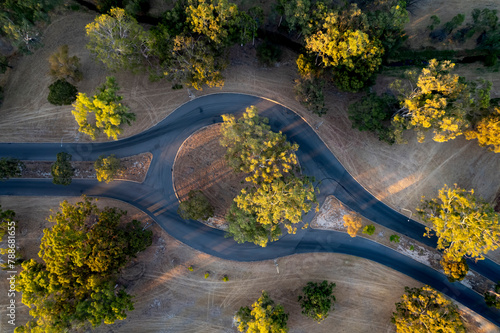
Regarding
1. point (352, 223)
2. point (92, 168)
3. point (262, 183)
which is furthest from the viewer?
point (92, 168)

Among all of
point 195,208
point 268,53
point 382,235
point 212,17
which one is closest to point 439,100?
point 382,235

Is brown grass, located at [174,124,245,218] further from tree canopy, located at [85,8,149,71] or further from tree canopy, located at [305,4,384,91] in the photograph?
tree canopy, located at [305,4,384,91]

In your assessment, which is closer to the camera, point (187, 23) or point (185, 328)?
point (187, 23)

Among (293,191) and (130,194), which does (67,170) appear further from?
(293,191)

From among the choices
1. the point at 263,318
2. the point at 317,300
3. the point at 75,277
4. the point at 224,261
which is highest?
the point at 224,261

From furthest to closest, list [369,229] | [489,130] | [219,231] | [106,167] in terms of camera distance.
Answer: [219,231] → [369,229] → [106,167] → [489,130]

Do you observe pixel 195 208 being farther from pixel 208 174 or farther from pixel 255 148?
pixel 255 148

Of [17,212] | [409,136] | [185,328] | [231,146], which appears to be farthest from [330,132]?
[17,212]

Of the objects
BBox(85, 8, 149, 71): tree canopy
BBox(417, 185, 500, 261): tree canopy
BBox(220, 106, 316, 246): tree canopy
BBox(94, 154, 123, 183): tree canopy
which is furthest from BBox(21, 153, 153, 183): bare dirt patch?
BBox(417, 185, 500, 261): tree canopy
